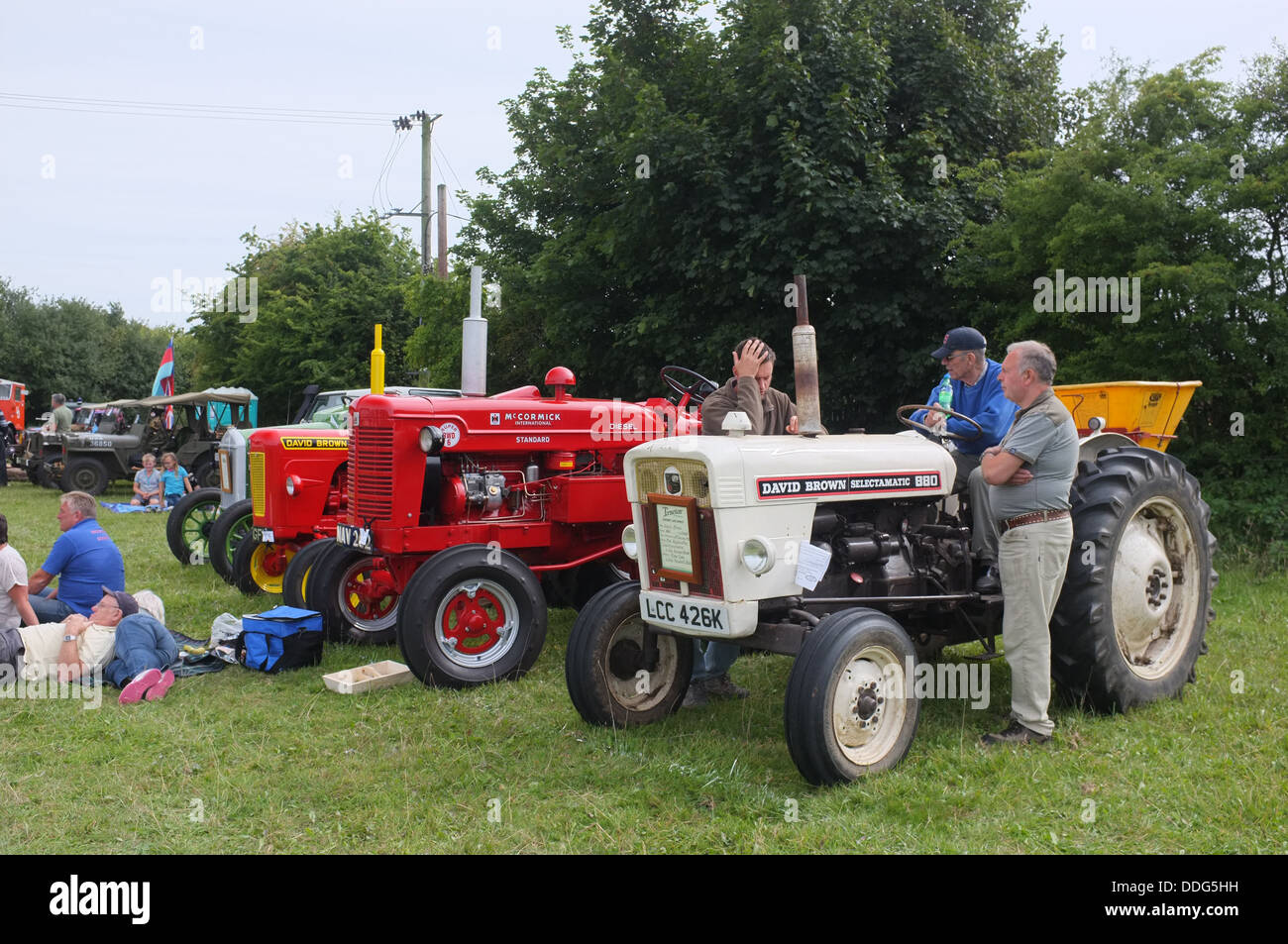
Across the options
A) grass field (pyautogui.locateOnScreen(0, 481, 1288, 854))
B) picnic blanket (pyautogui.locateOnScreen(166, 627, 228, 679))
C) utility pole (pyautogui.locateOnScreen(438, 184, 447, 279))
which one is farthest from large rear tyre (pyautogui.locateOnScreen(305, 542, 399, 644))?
utility pole (pyautogui.locateOnScreen(438, 184, 447, 279))

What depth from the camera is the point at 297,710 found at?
5.27 meters

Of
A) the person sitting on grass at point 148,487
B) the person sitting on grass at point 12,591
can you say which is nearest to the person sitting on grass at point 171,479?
the person sitting on grass at point 148,487

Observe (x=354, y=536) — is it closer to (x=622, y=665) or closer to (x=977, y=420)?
(x=622, y=665)

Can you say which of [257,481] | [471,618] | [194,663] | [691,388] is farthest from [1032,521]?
[257,481]

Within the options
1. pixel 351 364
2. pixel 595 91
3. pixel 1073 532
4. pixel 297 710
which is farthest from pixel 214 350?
pixel 1073 532

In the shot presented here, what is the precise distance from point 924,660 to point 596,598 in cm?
196

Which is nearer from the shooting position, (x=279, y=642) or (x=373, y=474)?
(x=279, y=642)

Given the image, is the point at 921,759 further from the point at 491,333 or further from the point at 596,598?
the point at 491,333

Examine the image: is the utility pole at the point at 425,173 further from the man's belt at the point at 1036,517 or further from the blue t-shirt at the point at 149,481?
the man's belt at the point at 1036,517

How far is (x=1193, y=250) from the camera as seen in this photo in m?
8.47

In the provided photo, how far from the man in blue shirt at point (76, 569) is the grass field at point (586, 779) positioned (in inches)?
29.0
